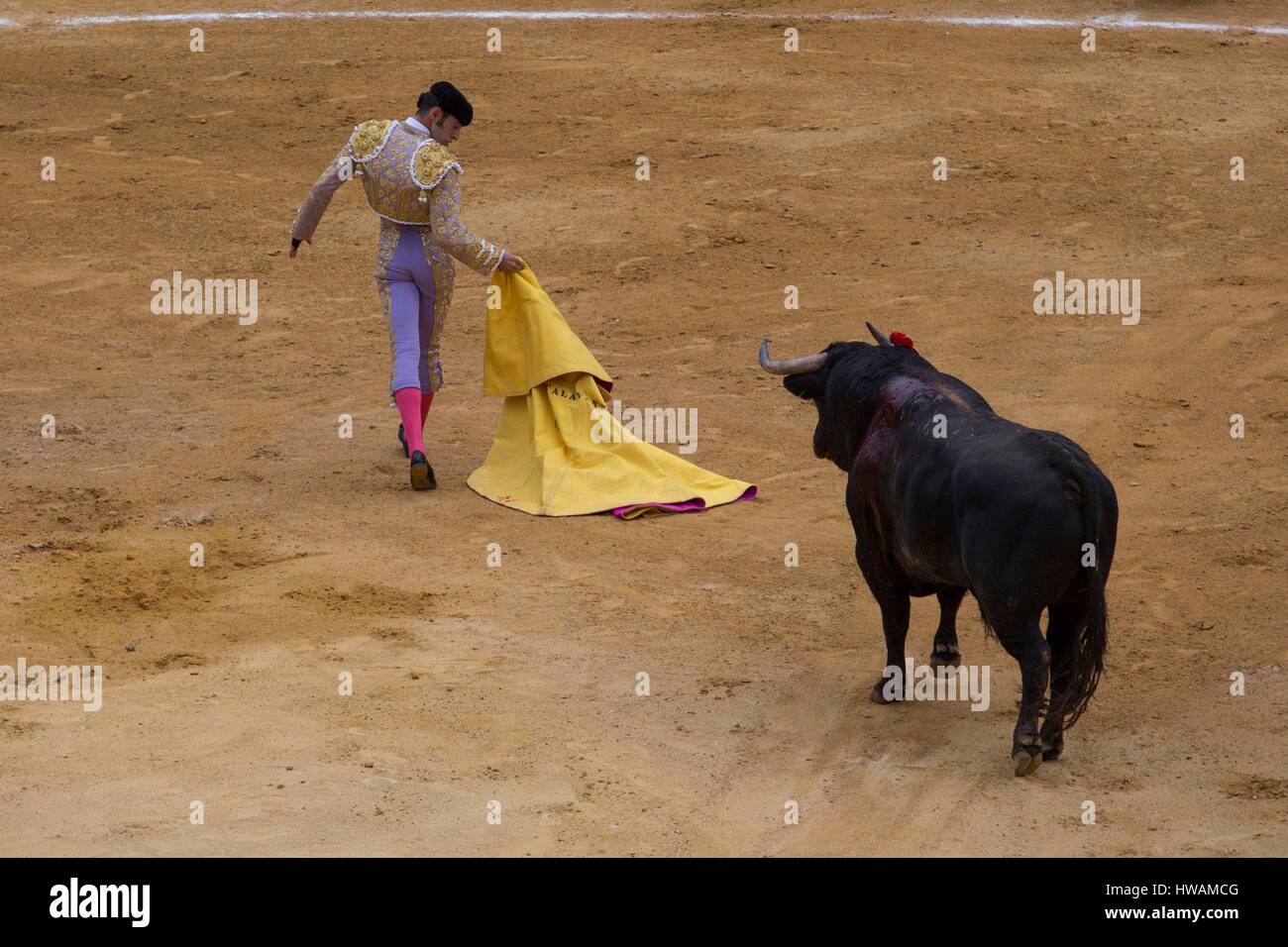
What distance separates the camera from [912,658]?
6.84 meters

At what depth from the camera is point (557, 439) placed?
8922 millimetres

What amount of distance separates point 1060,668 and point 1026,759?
0.34 m

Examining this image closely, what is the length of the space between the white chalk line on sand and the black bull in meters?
11.1

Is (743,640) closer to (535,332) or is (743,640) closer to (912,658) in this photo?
(912,658)

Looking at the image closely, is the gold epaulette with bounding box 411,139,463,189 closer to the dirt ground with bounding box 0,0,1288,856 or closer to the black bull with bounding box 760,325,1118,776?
the dirt ground with bounding box 0,0,1288,856

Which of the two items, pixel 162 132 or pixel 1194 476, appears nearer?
pixel 1194 476

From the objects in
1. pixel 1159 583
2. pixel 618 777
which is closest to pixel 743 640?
pixel 618 777

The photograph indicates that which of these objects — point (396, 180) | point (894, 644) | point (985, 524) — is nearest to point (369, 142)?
point (396, 180)

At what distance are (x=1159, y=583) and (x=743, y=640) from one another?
1884 millimetres

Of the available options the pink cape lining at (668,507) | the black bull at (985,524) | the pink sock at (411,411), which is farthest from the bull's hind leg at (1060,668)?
the pink sock at (411,411)

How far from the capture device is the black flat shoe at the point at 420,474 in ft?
28.7

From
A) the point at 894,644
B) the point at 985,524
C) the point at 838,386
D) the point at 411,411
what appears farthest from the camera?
the point at 411,411

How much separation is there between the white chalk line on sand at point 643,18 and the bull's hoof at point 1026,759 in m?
12.3

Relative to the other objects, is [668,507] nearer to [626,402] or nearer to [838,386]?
[626,402]
